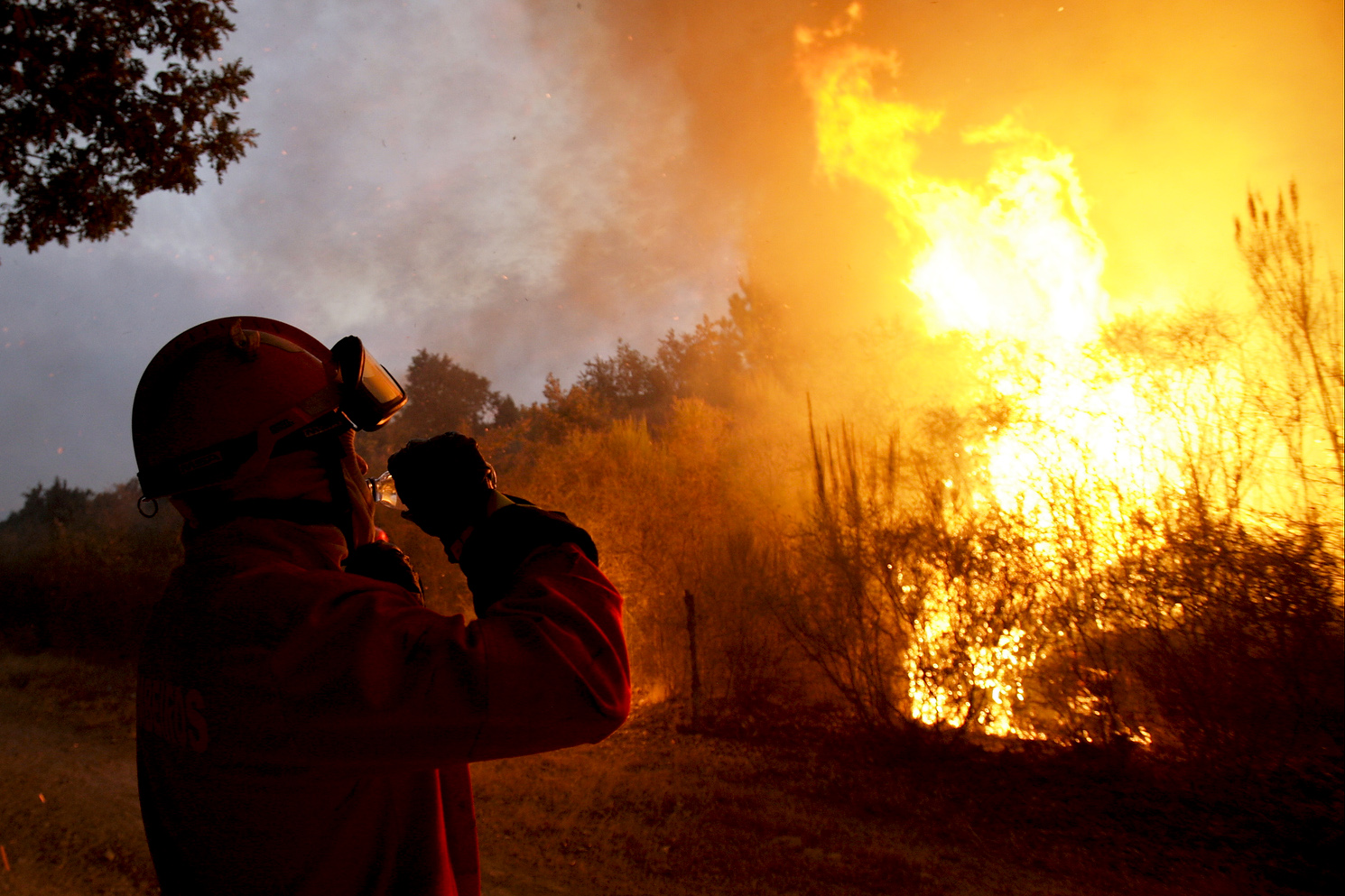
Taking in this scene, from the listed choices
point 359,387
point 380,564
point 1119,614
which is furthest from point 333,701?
point 1119,614

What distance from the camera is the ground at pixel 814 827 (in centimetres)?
626

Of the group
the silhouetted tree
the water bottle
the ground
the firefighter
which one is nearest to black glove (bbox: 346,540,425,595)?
the firefighter

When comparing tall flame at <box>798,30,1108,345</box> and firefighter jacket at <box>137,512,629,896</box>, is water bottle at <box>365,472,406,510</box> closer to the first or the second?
firefighter jacket at <box>137,512,629,896</box>

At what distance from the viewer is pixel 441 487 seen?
4.31 feet

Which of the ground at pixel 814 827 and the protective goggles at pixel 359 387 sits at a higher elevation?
the protective goggles at pixel 359 387

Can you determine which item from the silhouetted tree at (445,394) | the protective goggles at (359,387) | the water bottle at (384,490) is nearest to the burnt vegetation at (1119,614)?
the water bottle at (384,490)

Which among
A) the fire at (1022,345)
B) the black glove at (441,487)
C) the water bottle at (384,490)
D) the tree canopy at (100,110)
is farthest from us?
the fire at (1022,345)

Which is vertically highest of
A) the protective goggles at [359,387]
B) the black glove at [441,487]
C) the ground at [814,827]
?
the protective goggles at [359,387]

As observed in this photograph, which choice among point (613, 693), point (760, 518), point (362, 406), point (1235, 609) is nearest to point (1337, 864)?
point (1235, 609)

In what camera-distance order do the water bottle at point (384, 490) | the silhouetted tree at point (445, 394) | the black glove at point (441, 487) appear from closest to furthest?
the black glove at point (441, 487)
the water bottle at point (384, 490)
the silhouetted tree at point (445, 394)

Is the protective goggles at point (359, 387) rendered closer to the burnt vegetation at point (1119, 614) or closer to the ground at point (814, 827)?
the ground at point (814, 827)

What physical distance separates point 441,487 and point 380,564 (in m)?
0.19

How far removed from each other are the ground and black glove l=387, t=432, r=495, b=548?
18.7 ft

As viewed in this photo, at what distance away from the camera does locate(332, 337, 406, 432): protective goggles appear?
4.51 feet
